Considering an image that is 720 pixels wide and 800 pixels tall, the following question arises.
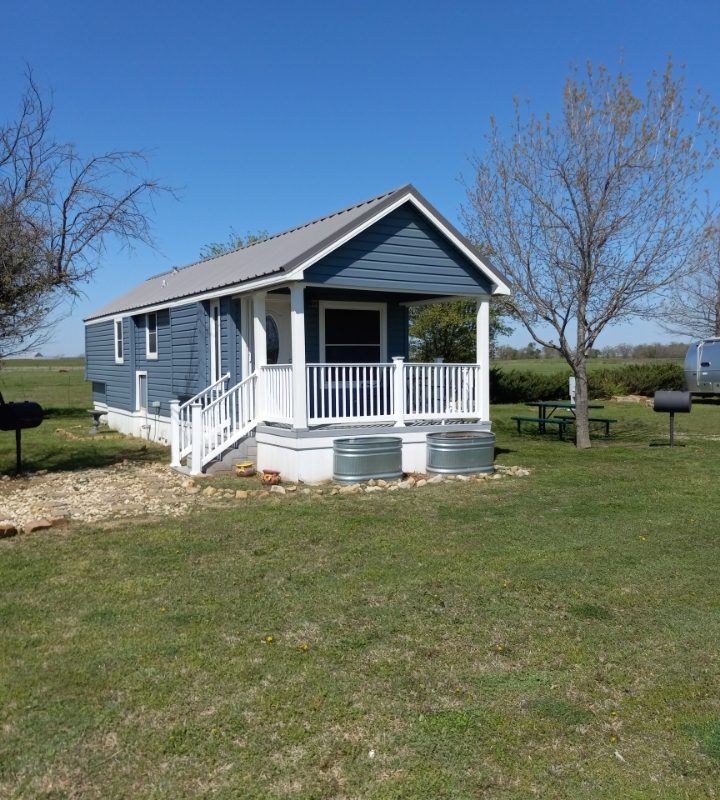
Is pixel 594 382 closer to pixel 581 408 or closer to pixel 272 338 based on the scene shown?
pixel 581 408

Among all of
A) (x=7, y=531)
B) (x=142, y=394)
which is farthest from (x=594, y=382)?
(x=7, y=531)

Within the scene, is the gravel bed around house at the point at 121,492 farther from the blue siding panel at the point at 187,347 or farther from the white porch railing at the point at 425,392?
the blue siding panel at the point at 187,347

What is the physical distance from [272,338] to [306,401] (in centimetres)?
277

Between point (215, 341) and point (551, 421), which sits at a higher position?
point (215, 341)

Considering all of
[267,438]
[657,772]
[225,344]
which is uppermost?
[225,344]

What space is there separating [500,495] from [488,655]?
4936mm

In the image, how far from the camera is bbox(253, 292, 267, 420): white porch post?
10.8 meters

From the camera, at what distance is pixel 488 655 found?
414 centimetres

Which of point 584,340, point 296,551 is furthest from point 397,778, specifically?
point 584,340

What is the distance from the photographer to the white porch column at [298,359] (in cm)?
988

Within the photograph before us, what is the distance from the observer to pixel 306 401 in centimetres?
1007

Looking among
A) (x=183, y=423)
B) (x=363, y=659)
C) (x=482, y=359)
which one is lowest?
(x=363, y=659)

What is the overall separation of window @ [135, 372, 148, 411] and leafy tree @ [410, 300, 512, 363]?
1186 centimetres

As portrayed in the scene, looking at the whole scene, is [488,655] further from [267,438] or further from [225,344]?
[225,344]
